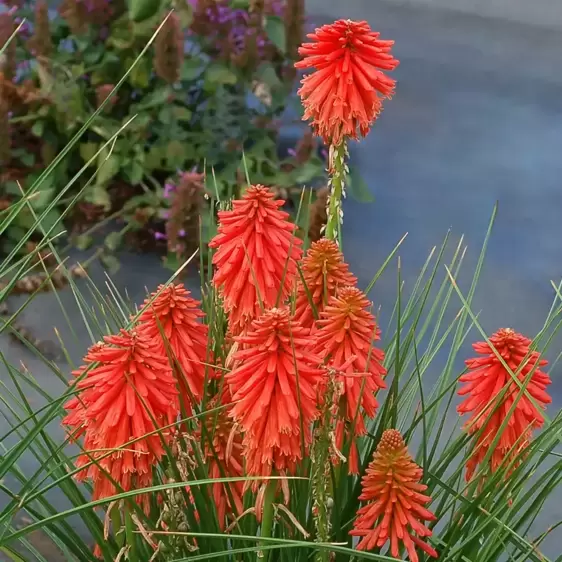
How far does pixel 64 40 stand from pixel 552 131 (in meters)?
1.18

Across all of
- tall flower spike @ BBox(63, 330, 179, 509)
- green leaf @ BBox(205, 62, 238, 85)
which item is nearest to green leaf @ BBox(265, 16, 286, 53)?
green leaf @ BBox(205, 62, 238, 85)

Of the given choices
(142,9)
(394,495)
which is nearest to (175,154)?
(142,9)

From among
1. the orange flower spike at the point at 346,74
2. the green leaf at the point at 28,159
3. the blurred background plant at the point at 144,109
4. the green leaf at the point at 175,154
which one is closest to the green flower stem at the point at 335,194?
the orange flower spike at the point at 346,74

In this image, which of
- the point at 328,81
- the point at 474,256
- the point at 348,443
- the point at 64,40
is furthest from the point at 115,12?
Answer: the point at 348,443

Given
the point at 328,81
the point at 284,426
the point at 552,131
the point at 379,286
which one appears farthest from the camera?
the point at 552,131

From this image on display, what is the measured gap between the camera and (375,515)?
487 millimetres

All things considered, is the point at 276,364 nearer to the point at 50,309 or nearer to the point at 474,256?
the point at 50,309

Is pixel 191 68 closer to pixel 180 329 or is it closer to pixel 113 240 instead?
pixel 113 240

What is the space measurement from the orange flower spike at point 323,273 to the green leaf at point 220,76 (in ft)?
3.72

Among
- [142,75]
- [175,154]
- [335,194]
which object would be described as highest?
[142,75]

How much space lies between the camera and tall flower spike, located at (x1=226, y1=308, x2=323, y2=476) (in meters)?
0.44

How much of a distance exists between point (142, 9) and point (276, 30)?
28 cm

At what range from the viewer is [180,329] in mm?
522

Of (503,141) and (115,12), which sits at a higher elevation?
(503,141)
